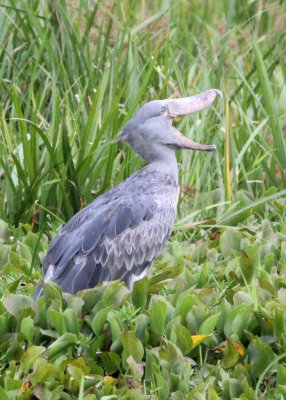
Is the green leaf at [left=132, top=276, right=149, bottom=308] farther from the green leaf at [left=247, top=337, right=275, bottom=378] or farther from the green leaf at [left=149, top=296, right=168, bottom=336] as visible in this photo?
the green leaf at [left=247, top=337, right=275, bottom=378]

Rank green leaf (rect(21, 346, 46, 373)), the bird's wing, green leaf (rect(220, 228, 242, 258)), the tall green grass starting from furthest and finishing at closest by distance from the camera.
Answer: the tall green grass, green leaf (rect(220, 228, 242, 258)), the bird's wing, green leaf (rect(21, 346, 46, 373))

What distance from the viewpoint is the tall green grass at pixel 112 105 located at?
16.5 ft

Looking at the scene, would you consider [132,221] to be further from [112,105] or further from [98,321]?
[112,105]

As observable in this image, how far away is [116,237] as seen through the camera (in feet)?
14.2

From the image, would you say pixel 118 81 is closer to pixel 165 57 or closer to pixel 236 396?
pixel 165 57

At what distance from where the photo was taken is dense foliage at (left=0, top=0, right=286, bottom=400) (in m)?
3.57

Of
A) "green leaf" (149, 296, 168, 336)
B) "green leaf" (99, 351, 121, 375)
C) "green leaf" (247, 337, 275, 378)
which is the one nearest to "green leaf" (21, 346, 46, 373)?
"green leaf" (99, 351, 121, 375)

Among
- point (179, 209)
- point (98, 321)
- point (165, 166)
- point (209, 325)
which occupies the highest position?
point (165, 166)

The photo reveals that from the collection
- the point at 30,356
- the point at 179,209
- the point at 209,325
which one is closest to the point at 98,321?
the point at 30,356

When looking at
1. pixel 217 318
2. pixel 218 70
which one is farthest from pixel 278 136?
pixel 217 318

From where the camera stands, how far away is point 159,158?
4.61 meters

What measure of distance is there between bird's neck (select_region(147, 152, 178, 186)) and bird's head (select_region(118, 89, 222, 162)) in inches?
0.8

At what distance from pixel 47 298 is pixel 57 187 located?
1.32 meters

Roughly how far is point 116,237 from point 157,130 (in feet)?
1.89
